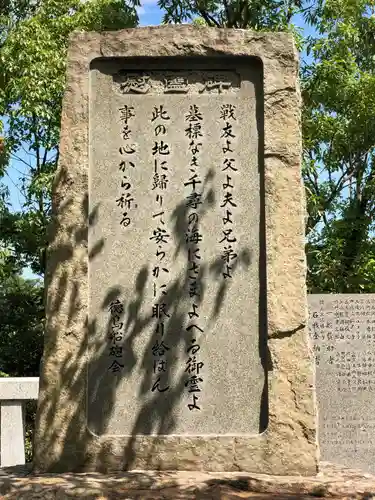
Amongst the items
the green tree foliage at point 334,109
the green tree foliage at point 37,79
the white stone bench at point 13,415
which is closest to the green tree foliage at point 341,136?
the green tree foliage at point 334,109

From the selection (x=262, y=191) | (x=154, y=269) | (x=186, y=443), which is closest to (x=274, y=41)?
(x=262, y=191)

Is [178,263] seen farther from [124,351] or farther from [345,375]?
[345,375]

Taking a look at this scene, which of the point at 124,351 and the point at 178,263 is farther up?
the point at 178,263

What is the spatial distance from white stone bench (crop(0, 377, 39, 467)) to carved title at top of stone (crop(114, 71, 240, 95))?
8.11 feet

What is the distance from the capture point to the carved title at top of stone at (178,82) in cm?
426

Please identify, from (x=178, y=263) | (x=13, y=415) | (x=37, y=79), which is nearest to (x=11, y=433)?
(x=13, y=415)

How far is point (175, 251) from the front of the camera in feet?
13.5

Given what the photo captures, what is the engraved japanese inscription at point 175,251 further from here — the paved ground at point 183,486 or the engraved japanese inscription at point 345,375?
the engraved japanese inscription at point 345,375

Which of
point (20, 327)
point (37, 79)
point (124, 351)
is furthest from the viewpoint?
point (20, 327)

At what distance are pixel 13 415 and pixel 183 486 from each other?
243 centimetres

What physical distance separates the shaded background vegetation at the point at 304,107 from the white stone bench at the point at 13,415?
16.7 feet

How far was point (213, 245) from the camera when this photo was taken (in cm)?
411

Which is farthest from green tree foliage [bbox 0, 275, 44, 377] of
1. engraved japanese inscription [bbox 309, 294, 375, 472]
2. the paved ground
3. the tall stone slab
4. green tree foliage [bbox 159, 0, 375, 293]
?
the paved ground

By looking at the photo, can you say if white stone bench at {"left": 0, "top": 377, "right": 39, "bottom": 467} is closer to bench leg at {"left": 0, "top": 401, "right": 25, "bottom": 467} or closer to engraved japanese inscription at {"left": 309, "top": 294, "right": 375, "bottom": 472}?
bench leg at {"left": 0, "top": 401, "right": 25, "bottom": 467}
